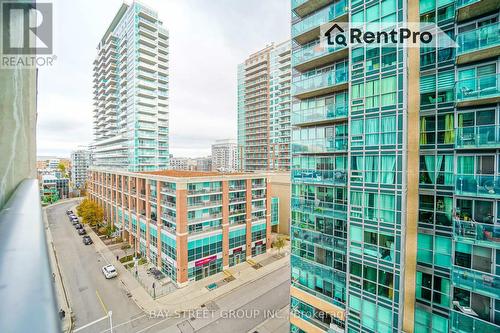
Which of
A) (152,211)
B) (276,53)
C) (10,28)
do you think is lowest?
(152,211)

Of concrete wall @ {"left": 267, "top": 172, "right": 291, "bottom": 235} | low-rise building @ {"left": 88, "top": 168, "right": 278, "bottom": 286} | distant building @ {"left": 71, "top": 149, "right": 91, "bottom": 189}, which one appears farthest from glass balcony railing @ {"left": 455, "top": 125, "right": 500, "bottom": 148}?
distant building @ {"left": 71, "top": 149, "right": 91, "bottom": 189}

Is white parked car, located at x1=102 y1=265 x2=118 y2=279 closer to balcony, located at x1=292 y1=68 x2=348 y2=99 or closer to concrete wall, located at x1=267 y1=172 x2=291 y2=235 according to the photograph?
concrete wall, located at x1=267 y1=172 x2=291 y2=235

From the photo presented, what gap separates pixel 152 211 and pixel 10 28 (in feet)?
103

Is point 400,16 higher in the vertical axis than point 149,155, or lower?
higher

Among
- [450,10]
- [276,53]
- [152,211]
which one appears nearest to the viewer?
[450,10]

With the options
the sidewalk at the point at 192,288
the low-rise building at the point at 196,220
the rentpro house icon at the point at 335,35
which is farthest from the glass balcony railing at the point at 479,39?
the sidewalk at the point at 192,288

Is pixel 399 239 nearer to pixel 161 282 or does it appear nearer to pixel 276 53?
pixel 161 282

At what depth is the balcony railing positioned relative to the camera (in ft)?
3.09

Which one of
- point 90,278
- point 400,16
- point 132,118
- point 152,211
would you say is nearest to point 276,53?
point 132,118

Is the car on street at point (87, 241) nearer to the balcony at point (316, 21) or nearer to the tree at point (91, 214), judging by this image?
the tree at point (91, 214)

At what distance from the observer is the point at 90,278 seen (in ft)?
89.9

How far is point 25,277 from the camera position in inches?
50.0

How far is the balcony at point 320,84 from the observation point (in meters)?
14.5

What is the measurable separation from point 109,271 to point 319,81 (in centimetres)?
3007
